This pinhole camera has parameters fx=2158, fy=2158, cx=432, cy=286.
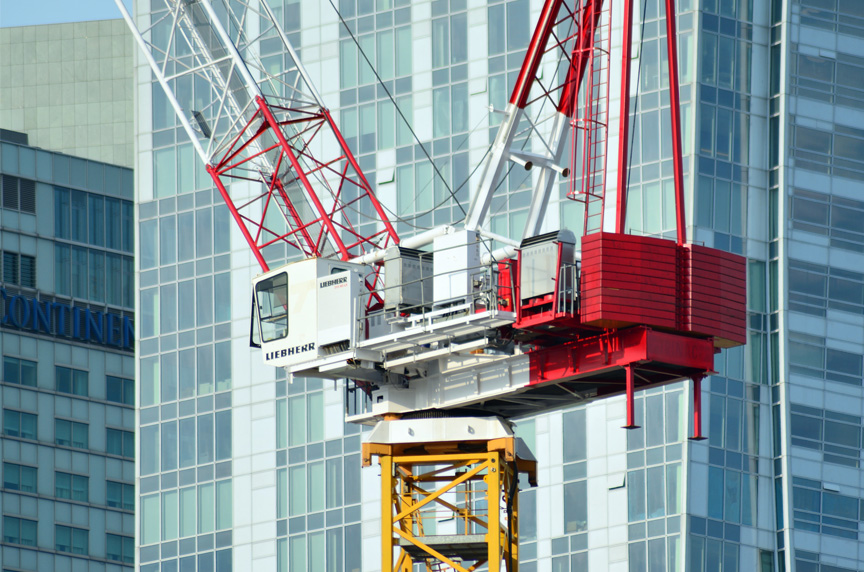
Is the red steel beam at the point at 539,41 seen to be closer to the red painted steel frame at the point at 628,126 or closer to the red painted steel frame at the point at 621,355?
the red painted steel frame at the point at 628,126

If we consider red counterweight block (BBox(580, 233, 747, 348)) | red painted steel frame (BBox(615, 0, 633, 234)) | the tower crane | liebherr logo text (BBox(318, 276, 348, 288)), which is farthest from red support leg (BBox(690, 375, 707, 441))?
liebherr logo text (BBox(318, 276, 348, 288))

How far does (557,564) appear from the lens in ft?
323

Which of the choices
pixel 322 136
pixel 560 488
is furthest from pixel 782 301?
pixel 322 136

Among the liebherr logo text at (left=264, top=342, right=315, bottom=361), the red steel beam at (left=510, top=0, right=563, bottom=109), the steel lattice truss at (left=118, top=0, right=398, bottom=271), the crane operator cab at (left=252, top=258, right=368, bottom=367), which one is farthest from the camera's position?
the steel lattice truss at (left=118, top=0, right=398, bottom=271)

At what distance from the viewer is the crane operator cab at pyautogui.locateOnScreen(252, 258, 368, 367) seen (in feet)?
215

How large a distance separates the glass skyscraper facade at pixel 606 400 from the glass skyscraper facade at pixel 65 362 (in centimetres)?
3124

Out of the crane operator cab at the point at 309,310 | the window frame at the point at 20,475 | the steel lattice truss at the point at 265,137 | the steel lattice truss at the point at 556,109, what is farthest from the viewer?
the window frame at the point at 20,475

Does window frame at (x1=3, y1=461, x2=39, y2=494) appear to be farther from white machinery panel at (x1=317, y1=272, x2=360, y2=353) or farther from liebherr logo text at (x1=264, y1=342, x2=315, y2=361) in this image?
white machinery panel at (x1=317, y1=272, x2=360, y2=353)

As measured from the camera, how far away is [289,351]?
6688 cm

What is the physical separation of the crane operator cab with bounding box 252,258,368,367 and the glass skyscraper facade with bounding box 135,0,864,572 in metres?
23.6

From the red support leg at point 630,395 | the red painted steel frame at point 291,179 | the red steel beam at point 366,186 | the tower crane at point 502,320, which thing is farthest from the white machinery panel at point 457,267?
the red painted steel frame at point 291,179

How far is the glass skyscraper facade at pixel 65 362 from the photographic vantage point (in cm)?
14612

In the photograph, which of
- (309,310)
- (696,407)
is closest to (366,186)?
(309,310)

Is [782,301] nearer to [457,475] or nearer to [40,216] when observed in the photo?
[457,475]
